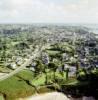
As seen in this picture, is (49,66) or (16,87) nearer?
(16,87)

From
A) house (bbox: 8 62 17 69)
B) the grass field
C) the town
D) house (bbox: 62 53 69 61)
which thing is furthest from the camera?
house (bbox: 62 53 69 61)

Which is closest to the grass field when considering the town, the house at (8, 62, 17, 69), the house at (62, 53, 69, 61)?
the town

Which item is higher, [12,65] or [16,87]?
[12,65]

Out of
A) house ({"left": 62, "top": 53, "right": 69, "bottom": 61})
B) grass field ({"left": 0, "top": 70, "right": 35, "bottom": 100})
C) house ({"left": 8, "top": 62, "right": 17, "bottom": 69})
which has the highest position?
house ({"left": 62, "top": 53, "right": 69, "bottom": 61})

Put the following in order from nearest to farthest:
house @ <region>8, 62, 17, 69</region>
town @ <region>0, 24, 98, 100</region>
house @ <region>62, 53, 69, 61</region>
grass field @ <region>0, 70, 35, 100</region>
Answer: grass field @ <region>0, 70, 35, 100</region>, town @ <region>0, 24, 98, 100</region>, house @ <region>8, 62, 17, 69</region>, house @ <region>62, 53, 69, 61</region>

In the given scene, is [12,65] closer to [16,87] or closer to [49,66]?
[49,66]

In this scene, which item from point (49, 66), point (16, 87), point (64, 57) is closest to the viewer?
point (16, 87)

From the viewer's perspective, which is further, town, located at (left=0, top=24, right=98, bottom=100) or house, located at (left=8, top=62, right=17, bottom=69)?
house, located at (left=8, top=62, right=17, bottom=69)

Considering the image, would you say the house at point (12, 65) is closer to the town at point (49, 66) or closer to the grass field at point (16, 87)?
the town at point (49, 66)

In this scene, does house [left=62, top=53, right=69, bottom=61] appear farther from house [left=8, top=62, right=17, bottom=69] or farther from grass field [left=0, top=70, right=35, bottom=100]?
Result: grass field [left=0, top=70, right=35, bottom=100]

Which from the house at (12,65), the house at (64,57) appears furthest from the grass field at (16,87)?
the house at (64,57)

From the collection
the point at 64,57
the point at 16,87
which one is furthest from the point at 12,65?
the point at 16,87

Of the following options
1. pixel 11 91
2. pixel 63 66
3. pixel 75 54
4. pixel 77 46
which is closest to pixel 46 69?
pixel 63 66
